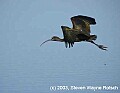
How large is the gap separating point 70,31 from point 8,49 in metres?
0.67

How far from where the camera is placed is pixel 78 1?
2133 mm

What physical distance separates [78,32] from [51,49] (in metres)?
0.33

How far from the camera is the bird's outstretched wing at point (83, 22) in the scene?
2.09 meters

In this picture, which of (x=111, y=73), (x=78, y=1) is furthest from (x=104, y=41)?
(x=78, y=1)

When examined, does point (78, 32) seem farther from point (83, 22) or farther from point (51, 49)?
point (51, 49)

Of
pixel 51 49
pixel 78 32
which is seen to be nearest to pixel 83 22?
pixel 78 32

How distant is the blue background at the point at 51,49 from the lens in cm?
204

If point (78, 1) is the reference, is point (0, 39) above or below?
below

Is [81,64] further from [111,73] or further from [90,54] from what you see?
[111,73]

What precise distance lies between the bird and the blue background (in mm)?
43

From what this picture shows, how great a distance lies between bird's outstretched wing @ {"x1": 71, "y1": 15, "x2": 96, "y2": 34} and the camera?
2.09 meters

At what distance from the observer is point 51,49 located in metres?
2.09

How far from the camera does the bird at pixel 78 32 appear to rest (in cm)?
209

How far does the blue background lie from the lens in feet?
6.71
